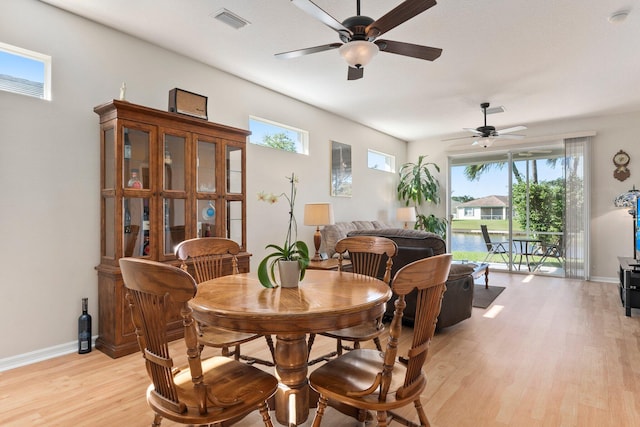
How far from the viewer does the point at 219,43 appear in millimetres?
3420

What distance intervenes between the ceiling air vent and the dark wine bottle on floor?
102 inches

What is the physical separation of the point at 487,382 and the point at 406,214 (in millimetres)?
4916

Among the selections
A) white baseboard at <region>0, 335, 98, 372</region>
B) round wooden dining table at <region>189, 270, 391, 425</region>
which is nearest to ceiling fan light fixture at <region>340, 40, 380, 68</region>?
round wooden dining table at <region>189, 270, 391, 425</region>

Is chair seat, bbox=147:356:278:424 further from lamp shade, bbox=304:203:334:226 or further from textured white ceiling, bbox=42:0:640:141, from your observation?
lamp shade, bbox=304:203:334:226

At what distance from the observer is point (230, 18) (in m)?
2.96

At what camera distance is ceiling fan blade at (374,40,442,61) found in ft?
8.08

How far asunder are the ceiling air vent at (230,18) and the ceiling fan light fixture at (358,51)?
1.15 metres

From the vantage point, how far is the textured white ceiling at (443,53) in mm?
2842

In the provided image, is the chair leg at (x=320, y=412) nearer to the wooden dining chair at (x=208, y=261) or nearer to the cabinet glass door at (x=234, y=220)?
the wooden dining chair at (x=208, y=261)

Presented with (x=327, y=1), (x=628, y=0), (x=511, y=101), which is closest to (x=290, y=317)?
(x=327, y=1)

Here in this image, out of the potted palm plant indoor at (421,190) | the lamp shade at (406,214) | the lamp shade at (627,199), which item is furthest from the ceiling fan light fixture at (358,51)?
the lamp shade at (627,199)

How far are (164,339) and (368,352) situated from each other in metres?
0.99

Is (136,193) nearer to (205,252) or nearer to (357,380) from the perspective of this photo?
(205,252)

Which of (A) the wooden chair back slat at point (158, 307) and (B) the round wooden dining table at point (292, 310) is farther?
(B) the round wooden dining table at point (292, 310)
